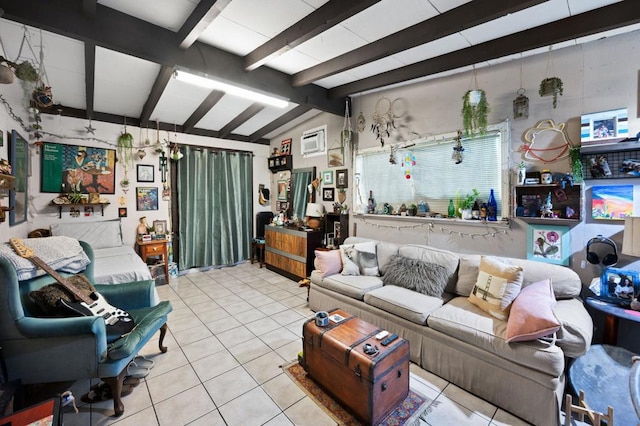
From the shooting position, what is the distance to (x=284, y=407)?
191 cm

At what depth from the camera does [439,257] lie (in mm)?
2906

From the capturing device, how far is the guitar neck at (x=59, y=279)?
6.41 feet

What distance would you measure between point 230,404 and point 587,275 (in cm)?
313

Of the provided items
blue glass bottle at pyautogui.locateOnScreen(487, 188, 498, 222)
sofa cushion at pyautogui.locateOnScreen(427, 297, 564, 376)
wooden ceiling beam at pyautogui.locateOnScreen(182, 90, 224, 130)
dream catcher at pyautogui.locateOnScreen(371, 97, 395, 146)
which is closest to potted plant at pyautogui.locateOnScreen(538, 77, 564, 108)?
blue glass bottle at pyautogui.locateOnScreen(487, 188, 498, 222)

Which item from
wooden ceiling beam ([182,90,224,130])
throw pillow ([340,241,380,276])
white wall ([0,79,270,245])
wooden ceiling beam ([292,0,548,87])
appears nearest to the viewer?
wooden ceiling beam ([292,0,548,87])

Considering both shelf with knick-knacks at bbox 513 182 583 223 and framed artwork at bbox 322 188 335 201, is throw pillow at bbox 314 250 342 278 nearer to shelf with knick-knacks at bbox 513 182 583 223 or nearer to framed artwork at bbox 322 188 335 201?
framed artwork at bbox 322 188 335 201

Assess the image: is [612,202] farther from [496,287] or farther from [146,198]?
[146,198]

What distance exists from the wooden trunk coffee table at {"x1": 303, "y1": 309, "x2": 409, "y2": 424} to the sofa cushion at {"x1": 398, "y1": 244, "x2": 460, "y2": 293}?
1.14 meters

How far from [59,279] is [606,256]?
4.26 metres

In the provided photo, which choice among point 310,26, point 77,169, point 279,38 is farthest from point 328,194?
point 77,169

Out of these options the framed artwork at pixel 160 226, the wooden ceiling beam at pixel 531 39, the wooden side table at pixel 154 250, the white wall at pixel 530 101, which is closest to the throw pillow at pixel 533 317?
the white wall at pixel 530 101

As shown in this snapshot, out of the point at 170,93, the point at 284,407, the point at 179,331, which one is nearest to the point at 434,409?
the point at 284,407

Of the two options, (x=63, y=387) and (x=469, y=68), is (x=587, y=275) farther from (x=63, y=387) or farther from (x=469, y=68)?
(x=63, y=387)

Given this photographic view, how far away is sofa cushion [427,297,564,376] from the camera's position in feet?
5.62
